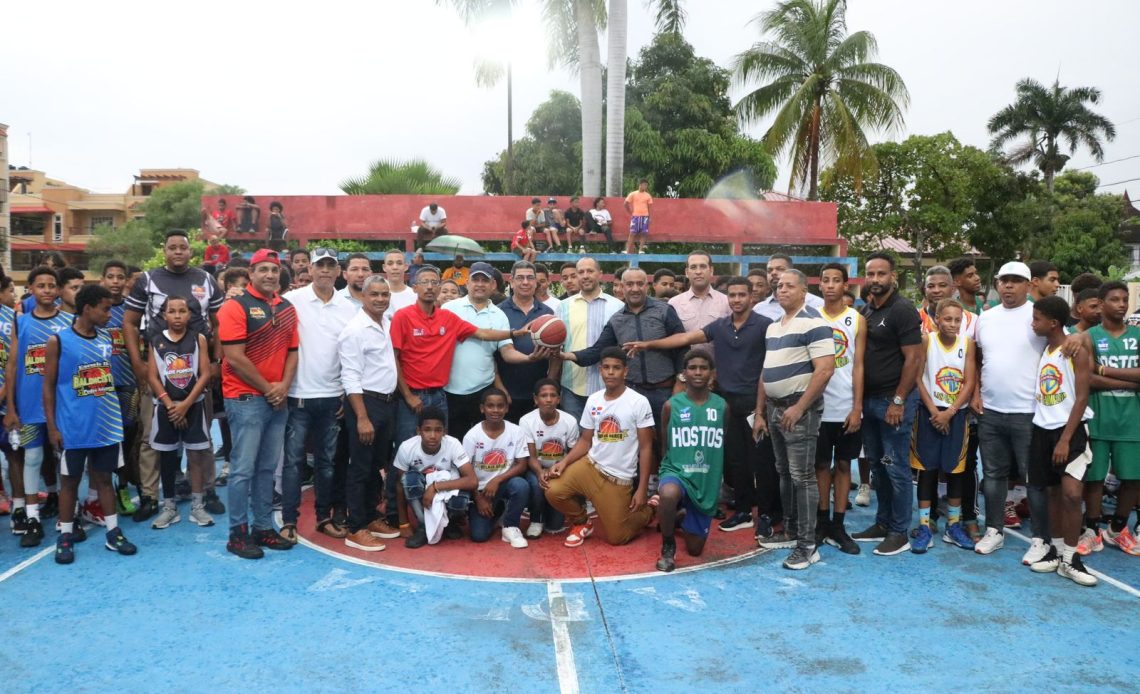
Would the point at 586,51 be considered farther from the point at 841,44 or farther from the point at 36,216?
the point at 36,216

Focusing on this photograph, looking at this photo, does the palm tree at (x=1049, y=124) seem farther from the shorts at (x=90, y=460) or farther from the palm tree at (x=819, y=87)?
the shorts at (x=90, y=460)

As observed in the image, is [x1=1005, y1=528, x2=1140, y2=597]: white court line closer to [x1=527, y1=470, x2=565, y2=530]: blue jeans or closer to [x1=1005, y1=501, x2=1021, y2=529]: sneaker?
[x1=1005, y1=501, x2=1021, y2=529]: sneaker

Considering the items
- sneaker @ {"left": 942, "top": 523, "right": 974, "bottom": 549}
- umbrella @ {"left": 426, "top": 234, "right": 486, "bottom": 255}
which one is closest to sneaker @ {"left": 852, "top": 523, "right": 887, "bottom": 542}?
sneaker @ {"left": 942, "top": 523, "right": 974, "bottom": 549}

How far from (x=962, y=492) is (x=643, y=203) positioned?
43.2 ft

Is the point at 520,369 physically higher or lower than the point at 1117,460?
higher

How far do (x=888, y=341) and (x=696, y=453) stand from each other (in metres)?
1.61

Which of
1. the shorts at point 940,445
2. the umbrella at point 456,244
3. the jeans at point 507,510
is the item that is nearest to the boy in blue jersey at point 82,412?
the jeans at point 507,510

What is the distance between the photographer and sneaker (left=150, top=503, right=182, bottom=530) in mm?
5852

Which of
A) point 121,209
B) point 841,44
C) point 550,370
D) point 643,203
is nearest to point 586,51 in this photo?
point 643,203

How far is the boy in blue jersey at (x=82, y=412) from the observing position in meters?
5.23

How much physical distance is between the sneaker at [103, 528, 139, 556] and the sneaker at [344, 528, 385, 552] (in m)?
1.46

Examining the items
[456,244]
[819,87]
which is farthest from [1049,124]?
[456,244]

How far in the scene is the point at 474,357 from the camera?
5.97m

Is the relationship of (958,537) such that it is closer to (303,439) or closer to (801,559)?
(801,559)
